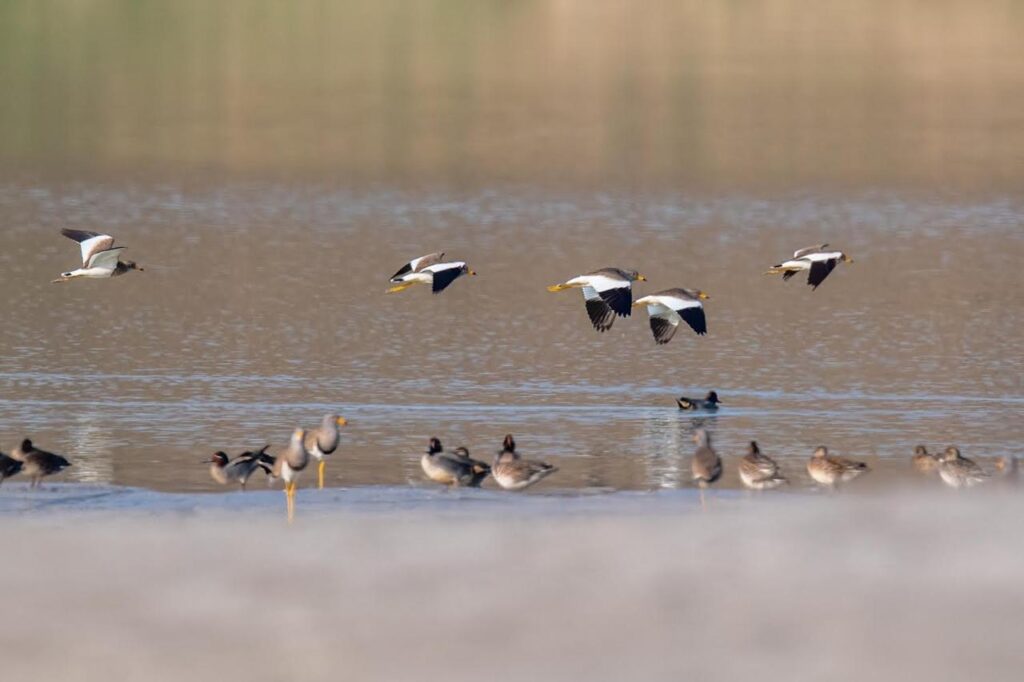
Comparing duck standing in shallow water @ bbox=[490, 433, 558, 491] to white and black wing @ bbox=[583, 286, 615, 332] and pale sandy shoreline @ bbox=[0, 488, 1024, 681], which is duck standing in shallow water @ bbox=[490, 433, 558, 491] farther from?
A: white and black wing @ bbox=[583, 286, 615, 332]

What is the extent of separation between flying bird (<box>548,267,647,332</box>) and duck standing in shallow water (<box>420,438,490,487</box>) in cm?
475

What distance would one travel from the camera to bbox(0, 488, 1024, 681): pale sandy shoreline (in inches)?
441

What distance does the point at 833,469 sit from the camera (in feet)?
59.2

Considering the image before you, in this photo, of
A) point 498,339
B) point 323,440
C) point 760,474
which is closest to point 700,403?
point 760,474

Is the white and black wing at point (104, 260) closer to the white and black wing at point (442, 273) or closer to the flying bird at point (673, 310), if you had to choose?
the white and black wing at point (442, 273)

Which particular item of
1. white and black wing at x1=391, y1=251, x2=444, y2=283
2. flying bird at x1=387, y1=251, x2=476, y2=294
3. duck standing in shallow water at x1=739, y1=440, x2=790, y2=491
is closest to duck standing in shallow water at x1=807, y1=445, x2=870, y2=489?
duck standing in shallow water at x1=739, y1=440, x2=790, y2=491

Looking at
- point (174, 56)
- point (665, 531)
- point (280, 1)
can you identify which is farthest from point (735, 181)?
point (280, 1)

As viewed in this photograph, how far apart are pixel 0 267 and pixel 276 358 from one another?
29.1ft

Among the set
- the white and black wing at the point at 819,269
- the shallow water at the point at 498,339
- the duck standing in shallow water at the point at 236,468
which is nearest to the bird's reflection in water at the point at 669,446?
the shallow water at the point at 498,339

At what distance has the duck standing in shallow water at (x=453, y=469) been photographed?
58.0 ft

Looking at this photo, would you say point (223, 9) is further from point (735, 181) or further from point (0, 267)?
point (0, 267)

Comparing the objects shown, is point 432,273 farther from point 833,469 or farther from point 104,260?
point 833,469

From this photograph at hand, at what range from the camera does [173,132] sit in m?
56.8

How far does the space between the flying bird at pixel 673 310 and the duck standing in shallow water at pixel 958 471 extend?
4.42 meters
